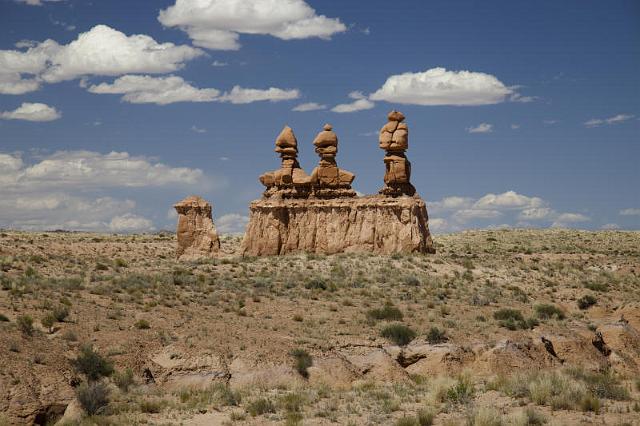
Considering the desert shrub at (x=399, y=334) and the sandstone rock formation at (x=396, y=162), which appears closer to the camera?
the desert shrub at (x=399, y=334)

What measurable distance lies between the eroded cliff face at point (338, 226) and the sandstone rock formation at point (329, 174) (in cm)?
86

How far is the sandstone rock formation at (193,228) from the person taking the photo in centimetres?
5625

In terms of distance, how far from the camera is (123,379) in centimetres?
2133

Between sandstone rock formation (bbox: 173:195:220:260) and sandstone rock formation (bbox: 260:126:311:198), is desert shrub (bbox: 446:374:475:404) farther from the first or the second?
sandstone rock formation (bbox: 173:195:220:260)

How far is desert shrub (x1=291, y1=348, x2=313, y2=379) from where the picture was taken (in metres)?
22.6

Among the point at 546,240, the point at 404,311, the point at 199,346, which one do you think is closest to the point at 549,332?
the point at 404,311

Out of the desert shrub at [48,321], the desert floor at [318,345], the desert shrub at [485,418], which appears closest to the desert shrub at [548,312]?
the desert floor at [318,345]

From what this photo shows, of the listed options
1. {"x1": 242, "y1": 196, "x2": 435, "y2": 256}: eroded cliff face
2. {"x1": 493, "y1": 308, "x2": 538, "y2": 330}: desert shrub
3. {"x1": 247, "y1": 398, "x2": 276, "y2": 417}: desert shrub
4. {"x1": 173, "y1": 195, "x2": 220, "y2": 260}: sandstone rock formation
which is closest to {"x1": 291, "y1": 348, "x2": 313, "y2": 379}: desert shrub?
{"x1": 247, "y1": 398, "x2": 276, "y2": 417}: desert shrub

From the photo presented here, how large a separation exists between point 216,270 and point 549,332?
20725 mm

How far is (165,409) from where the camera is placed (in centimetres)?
1839

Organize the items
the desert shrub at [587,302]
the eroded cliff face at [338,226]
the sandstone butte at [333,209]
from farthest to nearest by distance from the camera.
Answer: the sandstone butte at [333,209] → the eroded cliff face at [338,226] → the desert shrub at [587,302]

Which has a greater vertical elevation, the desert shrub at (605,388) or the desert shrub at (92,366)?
the desert shrub at (605,388)

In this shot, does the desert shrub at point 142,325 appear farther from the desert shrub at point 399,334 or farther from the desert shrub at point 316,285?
the desert shrub at point 316,285

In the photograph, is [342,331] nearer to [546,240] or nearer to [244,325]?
[244,325]
